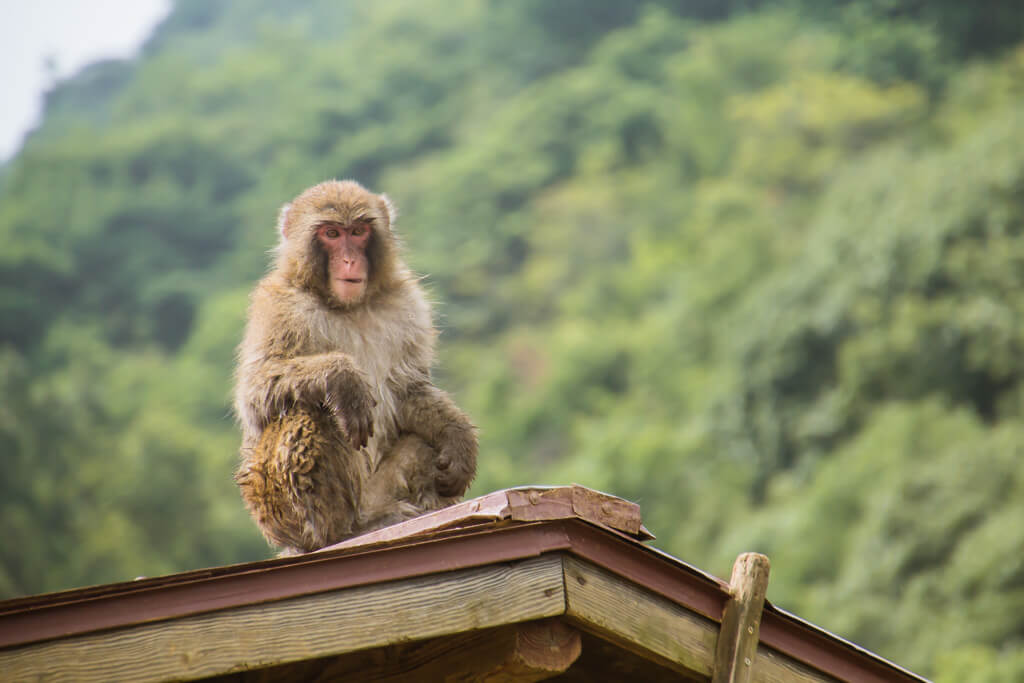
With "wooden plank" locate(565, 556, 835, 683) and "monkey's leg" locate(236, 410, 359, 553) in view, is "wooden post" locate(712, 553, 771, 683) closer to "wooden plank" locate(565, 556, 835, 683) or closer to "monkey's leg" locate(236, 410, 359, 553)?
"wooden plank" locate(565, 556, 835, 683)

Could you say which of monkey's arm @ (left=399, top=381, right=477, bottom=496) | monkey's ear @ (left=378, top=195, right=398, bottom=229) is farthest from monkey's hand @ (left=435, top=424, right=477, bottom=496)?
monkey's ear @ (left=378, top=195, right=398, bottom=229)

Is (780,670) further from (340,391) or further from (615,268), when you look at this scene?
(615,268)

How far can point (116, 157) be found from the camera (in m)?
53.9

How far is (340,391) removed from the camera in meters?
3.72

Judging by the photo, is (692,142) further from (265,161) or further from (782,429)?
(782,429)

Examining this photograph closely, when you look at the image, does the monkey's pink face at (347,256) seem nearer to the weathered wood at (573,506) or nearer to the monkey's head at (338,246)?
the monkey's head at (338,246)

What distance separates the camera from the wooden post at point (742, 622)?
3039mm

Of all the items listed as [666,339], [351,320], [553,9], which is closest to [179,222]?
[553,9]

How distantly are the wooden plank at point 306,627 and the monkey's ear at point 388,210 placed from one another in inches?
67.9

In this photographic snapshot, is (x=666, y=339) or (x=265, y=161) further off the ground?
(x=265, y=161)

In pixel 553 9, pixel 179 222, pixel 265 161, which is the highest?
pixel 553 9

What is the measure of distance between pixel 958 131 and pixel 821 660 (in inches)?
1409

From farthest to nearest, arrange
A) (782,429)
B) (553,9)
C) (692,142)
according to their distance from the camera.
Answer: (553,9)
(692,142)
(782,429)

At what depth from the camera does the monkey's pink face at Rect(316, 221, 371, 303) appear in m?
4.12
